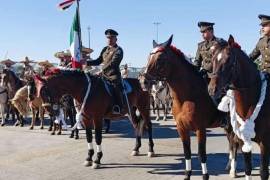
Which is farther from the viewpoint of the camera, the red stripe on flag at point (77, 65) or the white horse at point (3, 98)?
the white horse at point (3, 98)

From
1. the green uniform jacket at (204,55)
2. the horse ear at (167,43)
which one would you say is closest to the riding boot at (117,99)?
the green uniform jacket at (204,55)

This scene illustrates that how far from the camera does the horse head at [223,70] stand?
5.73 metres

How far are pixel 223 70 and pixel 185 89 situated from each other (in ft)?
6.26

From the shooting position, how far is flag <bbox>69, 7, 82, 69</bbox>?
38.0 feet

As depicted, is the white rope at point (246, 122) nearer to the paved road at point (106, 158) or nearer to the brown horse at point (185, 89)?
the brown horse at point (185, 89)

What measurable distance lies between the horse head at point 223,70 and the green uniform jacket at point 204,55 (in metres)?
2.06

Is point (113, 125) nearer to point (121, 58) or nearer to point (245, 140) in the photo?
point (121, 58)

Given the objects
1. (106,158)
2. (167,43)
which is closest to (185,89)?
(167,43)

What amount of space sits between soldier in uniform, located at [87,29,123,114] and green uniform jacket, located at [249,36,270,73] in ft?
12.9

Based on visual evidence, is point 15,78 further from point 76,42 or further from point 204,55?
point 204,55

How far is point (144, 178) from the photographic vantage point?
28.2 feet

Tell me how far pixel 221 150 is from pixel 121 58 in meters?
3.95

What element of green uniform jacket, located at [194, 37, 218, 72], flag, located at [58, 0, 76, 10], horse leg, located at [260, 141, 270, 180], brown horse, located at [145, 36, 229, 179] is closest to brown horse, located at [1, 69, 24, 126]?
flag, located at [58, 0, 76, 10]

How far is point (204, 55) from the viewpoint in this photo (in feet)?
27.4
